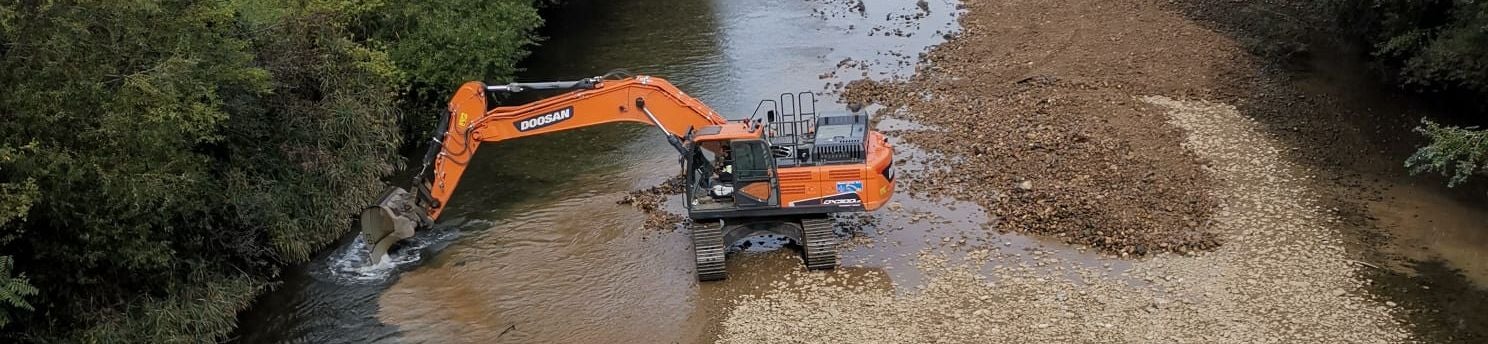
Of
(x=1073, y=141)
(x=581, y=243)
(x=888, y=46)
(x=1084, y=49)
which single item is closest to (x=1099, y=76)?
(x=1084, y=49)

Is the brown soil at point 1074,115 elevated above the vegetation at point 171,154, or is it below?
below

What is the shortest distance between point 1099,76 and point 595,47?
13001 mm

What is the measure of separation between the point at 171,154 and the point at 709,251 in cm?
654

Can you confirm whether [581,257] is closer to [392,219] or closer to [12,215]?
[392,219]

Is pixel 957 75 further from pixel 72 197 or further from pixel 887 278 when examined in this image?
pixel 72 197

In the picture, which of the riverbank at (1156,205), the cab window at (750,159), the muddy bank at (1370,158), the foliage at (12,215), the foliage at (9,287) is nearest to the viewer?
the foliage at (9,287)

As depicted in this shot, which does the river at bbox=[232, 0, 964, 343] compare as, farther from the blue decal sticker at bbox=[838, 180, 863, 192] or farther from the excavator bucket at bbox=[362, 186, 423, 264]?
the blue decal sticker at bbox=[838, 180, 863, 192]

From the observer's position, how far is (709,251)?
15.4 m

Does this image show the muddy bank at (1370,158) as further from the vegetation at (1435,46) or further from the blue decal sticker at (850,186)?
the blue decal sticker at (850,186)

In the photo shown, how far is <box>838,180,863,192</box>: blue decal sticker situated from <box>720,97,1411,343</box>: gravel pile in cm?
117

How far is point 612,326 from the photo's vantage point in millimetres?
14477

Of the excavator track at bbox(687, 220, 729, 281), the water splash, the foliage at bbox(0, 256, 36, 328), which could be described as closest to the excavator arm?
the water splash

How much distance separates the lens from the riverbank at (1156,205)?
533 inches

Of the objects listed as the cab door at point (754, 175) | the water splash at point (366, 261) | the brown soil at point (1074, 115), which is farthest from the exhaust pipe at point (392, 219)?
the brown soil at point (1074, 115)
